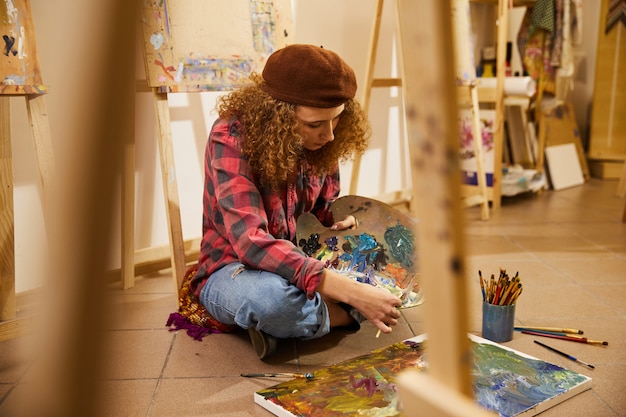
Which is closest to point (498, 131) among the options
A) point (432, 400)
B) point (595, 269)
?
point (595, 269)

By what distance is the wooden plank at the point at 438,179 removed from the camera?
1.51 ft

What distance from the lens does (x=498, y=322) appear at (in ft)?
5.42

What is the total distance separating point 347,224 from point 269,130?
472mm

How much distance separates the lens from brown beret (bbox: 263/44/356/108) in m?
1.49

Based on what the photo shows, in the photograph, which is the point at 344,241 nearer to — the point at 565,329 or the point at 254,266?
the point at 254,266

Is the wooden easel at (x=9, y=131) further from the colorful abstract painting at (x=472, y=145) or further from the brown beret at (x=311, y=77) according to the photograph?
the colorful abstract painting at (x=472, y=145)

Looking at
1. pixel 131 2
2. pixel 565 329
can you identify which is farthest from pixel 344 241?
pixel 131 2

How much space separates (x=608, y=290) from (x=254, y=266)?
128 centimetres

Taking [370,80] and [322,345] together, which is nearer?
[322,345]

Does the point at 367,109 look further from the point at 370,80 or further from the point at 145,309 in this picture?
the point at 145,309

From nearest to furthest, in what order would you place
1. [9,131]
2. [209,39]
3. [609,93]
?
[9,131] < [209,39] < [609,93]

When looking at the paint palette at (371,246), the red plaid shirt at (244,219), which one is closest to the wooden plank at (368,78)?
the paint palette at (371,246)

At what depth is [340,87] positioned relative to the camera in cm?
151

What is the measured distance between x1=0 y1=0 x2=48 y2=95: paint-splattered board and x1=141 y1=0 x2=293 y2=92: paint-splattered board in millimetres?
338
